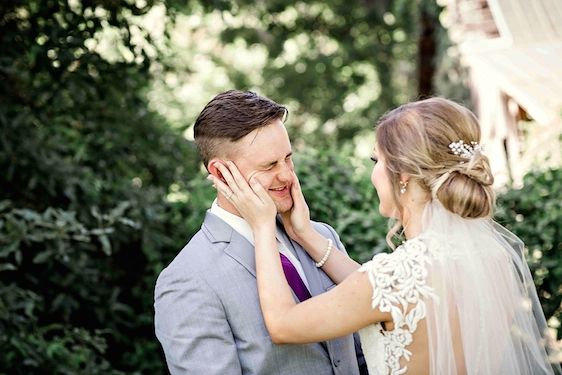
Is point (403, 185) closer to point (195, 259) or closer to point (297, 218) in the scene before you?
point (297, 218)

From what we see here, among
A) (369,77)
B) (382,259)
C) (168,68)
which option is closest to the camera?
(382,259)

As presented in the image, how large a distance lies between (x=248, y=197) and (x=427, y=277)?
24.8 inches

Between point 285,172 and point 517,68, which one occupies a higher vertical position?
point 285,172

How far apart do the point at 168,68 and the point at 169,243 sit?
1313mm

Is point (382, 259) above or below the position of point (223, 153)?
below

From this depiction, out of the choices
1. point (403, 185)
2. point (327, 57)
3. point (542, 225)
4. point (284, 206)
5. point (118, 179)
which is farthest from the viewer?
point (327, 57)

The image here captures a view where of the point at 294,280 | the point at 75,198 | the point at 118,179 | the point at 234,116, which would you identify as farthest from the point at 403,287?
the point at 118,179

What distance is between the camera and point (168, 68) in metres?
5.81

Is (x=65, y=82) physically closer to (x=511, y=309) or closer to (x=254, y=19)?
(x=511, y=309)

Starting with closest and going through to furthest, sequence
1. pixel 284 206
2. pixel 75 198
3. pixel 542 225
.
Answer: pixel 284 206 < pixel 542 225 < pixel 75 198

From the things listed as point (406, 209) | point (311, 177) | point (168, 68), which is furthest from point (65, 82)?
point (406, 209)

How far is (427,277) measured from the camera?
2.43 m

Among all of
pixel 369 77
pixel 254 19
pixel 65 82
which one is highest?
pixel 65 82

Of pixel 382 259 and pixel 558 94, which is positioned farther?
pixel 558 94
